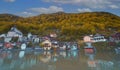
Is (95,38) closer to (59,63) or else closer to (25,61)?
(25,61)

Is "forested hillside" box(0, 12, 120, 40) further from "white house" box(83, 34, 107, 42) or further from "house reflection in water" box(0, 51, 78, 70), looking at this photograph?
"house reflection in water" box(0, 51, 78, 70)

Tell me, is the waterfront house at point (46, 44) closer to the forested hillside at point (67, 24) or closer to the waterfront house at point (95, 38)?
the forested hillside at point (67, 24)

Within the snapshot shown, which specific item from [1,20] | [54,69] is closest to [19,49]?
[1,20]

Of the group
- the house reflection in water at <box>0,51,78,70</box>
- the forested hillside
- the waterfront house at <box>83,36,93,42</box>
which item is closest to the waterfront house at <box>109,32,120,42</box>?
the forested hillside

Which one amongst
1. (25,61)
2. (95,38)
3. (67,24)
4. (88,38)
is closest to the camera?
(25,61)

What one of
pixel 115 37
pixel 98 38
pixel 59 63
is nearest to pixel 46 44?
pixel 98 38

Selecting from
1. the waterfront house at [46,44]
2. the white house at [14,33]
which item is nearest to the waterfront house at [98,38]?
the waterfront house at [46,44]

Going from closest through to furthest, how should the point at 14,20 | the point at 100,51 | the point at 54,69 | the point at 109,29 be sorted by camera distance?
the point at 54,69 < the point at 100,51 < the point at 109,29 < the point at 14,20

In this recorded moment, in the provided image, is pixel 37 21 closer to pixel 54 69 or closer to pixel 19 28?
pixel 19 28
